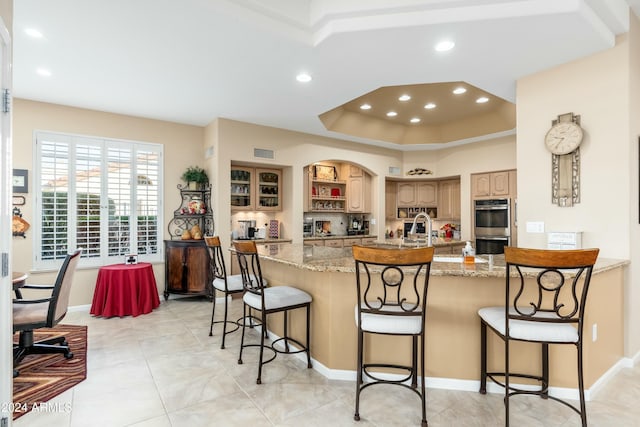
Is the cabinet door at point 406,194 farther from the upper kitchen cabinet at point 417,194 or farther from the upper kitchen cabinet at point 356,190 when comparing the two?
the upper kitchen cabinet at point 356,190

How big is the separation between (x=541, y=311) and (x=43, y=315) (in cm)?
383

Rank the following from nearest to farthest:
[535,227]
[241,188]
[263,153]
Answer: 1. [535,227]
2. [263,153]
3. [241,188]

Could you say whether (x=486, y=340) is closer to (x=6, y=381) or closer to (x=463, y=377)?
(x=463, y=377)

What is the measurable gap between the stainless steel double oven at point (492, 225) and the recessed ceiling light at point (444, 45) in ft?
13.2

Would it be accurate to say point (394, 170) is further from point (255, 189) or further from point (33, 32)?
point (33, 32)

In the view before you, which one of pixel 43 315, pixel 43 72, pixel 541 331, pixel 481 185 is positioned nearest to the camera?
pixel 541 331

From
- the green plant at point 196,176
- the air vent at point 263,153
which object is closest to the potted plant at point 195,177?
the green plant at point 196,176

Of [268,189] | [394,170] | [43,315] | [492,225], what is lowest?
[43,315]

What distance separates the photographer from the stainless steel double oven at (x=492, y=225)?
6055mm

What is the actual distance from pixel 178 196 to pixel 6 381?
13.4 feet

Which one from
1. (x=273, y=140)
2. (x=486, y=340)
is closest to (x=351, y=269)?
(x=486, y=340)

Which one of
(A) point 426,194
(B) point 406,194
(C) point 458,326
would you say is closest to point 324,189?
(B) point 406,194

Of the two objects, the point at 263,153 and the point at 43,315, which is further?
the point at 263,153

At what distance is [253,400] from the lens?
2.40 metres
